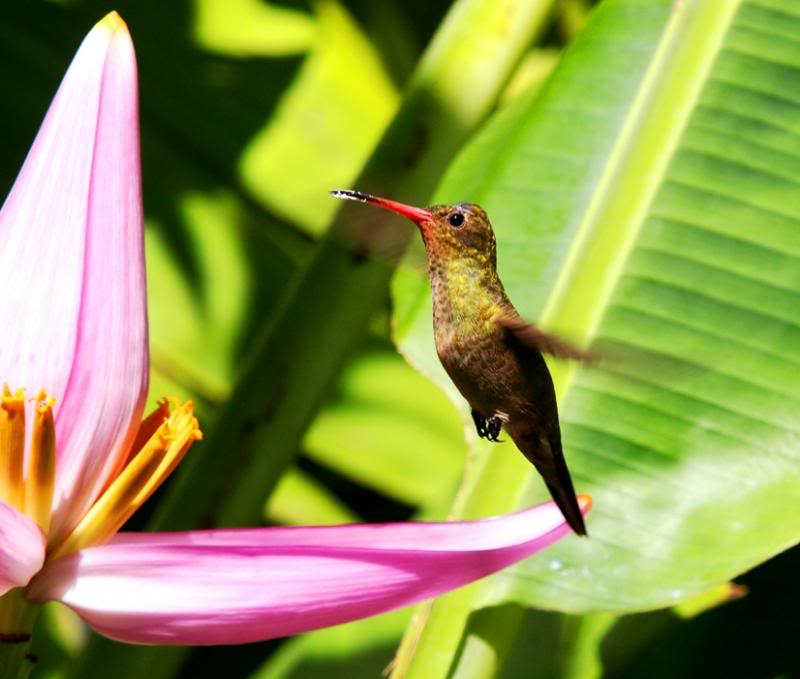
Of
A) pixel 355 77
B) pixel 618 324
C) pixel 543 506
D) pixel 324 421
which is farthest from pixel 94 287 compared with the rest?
pixel 355 77

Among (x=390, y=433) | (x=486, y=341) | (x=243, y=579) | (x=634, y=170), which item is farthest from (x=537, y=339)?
(x=390, y=433)

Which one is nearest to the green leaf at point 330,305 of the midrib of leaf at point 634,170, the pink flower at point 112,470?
the midrib of leaf at point 634,170

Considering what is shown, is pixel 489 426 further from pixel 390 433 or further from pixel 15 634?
pixel 390 433

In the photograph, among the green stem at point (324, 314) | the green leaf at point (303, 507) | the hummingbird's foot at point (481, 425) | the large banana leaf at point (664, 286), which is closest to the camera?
the hummingbird's foot at point (481, 425)

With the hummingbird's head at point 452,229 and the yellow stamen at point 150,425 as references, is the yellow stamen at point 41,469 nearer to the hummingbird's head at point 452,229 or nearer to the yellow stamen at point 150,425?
the yellow stamen at point 150,425

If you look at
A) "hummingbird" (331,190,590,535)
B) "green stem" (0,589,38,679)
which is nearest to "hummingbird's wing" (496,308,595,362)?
"hummingbird" (331,190,590,535)

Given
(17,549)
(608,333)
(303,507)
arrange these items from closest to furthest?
(17,549) → (608,333) → (303,507)
